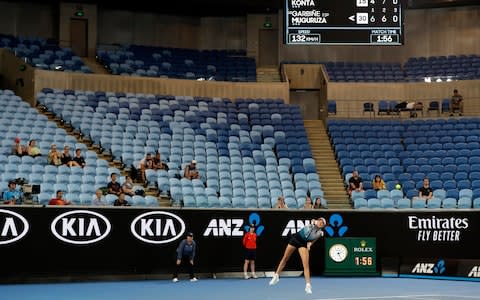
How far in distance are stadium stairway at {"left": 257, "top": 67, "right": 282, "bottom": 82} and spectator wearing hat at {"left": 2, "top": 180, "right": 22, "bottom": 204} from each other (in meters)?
18.2

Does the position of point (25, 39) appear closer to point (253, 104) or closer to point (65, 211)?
point (253, 104)

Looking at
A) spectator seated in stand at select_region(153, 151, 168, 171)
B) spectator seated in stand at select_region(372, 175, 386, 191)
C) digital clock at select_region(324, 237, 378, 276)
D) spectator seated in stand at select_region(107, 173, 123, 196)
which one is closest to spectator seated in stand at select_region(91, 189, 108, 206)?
spectator seated in stand at select_region(107, 173, 123, 196)

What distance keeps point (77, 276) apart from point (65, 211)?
5.78ft

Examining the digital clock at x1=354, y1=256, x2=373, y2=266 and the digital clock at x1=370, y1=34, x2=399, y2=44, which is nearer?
the digital clock at x1=354, y1=256, x2=373, y2=266

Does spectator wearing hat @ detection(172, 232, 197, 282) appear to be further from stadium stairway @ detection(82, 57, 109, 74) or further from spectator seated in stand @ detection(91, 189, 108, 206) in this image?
stadium stairway @ detection(82, 57, 109, 74)

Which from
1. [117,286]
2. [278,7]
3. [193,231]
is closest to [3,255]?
[117,286]

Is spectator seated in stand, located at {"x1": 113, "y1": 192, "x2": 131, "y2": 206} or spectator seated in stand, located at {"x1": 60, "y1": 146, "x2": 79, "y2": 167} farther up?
spectator seated in stand, located at {"x1": 60, "y1": 146, "x2": 79, "y2": 167}

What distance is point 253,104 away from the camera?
3350cm

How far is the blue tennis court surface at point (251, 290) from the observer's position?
53.0 ft

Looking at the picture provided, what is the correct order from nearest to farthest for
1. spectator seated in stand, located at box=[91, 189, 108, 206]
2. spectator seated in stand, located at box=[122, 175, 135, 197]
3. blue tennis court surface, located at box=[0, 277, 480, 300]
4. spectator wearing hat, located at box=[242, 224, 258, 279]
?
blue tennis court surface, located at box=[0, 277, 480, 300] → spectator seated in stand, located at box=[91, 189, 108, 206] → spectator wearing hat, located at box=[242, 224, 258, 279] → spectator seated in stand, located at box=[122, 175, 135, 197]

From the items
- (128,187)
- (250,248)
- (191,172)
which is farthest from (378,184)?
(128,187)

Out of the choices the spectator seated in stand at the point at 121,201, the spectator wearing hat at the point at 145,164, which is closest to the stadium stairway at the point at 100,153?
the spectator wearing hat at the point at 145,164

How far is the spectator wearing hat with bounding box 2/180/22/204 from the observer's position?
66.3 feet

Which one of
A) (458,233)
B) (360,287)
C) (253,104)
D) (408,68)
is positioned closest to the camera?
(360,287)
